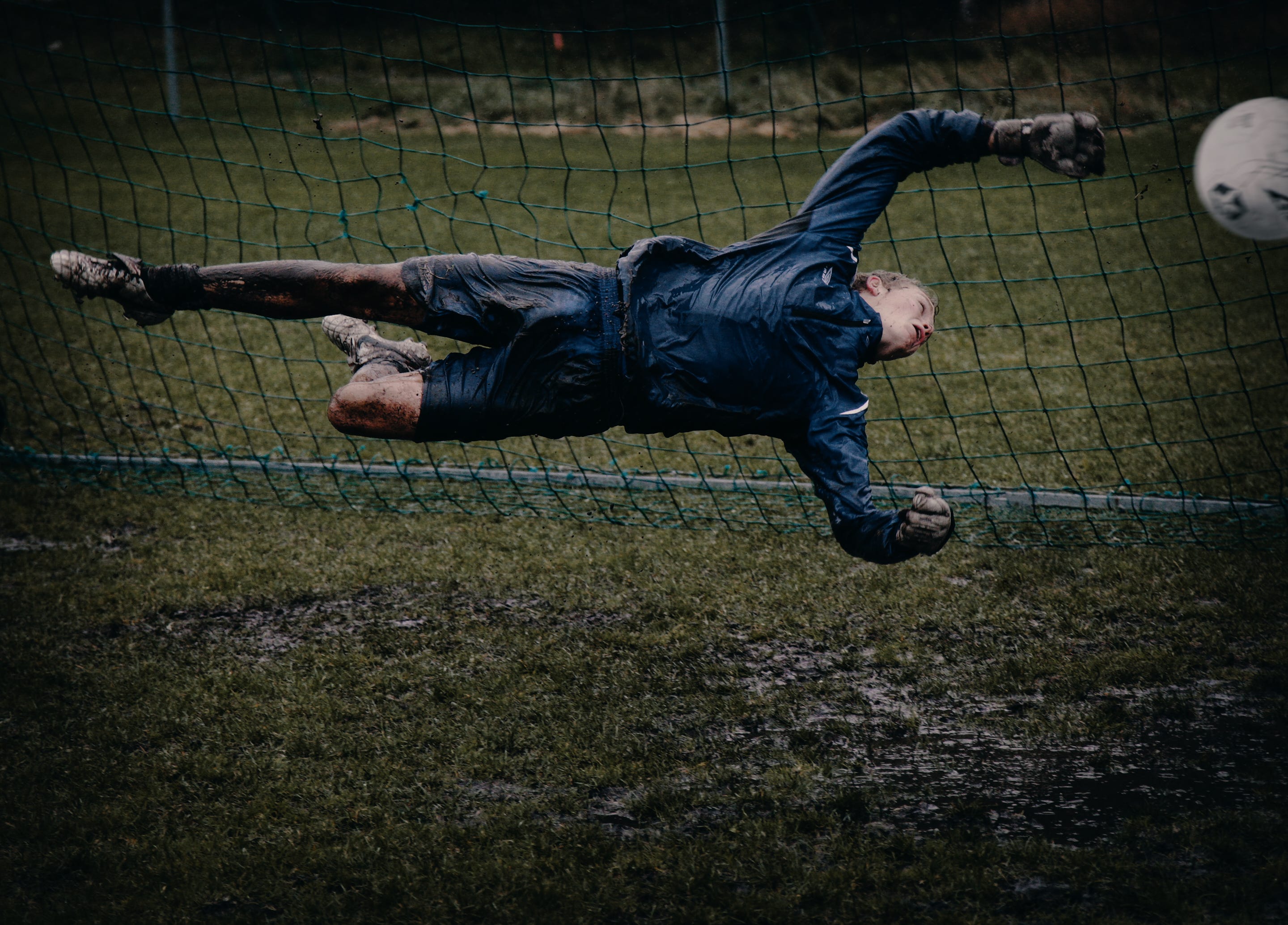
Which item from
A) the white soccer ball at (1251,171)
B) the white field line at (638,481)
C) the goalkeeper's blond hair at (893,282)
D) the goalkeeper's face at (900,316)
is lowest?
the white field line at (638,481)

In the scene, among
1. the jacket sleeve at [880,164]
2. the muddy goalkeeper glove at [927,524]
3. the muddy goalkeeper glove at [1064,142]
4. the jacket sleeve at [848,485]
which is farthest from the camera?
the jacket sleeve at [880,164]

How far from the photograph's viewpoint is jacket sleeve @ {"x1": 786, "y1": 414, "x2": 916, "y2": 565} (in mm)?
3455

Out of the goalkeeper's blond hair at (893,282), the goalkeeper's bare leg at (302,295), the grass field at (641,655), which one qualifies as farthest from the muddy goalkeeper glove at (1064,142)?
the goalkeeper's bare leg at (302,295)

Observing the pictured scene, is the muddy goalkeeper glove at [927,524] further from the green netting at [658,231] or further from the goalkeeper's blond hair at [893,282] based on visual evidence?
the green netting at [658,231]

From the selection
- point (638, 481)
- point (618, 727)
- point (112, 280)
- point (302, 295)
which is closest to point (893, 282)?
point (618, 727)

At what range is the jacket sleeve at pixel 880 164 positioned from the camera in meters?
3.84

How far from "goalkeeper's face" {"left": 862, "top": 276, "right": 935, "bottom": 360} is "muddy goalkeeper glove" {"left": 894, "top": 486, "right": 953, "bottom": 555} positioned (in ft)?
2.38

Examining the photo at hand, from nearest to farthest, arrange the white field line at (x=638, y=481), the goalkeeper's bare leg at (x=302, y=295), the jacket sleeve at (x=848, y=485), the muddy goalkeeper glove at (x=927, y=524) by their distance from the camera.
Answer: the muddy goalkeeper glove at (x=927, y=524)
the jacket sleeve at (x=848, y=485)
the goalkeeper's bare leg at (x=302, y=295)
the white field line at (x=638, y=481)

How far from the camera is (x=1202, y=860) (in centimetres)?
333

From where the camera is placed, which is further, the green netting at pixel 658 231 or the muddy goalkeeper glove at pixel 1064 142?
the green netting at pixel 658 231

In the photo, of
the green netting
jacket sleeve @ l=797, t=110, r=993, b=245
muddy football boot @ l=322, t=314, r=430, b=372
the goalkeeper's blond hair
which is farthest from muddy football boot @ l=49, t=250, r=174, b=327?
the goalkeeper's blond hair

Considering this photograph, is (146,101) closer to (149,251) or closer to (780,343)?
(149,251)

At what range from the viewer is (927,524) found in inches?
130

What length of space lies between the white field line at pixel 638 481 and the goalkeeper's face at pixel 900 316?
1.67 metres
